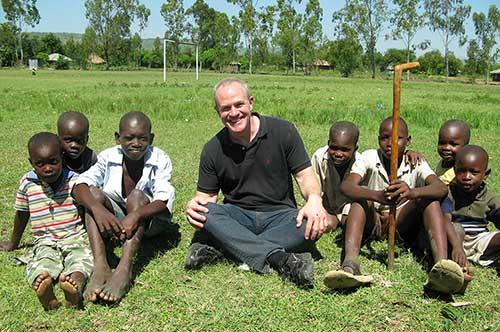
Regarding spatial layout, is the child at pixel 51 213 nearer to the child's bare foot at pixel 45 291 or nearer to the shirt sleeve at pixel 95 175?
the shirt sleeve at pixel 95 175

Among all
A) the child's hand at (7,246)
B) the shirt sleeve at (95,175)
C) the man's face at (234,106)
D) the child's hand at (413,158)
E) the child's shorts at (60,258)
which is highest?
the man's face at (234,106)

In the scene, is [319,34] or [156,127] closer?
[156,127]

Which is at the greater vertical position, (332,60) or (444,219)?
(332,60)

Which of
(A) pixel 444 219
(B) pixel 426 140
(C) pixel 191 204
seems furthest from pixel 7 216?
(B) pixel 426 140

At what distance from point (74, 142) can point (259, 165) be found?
157 cm

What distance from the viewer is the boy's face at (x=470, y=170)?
3.71 meters

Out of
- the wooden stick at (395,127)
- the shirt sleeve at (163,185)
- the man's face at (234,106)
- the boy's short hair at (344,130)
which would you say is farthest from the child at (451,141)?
the shirt sleeve at (163,185)

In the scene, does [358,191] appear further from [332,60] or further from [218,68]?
[218,68]

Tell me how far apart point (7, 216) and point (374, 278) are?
11.4 ft

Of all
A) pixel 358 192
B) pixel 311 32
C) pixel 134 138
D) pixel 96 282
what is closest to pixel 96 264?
pixel 96 282

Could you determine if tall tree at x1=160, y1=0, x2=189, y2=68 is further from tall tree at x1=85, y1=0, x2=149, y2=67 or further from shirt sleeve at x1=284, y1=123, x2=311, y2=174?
shirt sleeve at x1=284, y1=123, x2=311, y2=174

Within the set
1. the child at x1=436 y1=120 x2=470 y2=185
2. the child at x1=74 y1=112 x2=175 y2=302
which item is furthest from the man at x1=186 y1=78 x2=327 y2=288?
the child at x1=436 y1=120 x2=470 y2=185

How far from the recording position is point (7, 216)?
491cm

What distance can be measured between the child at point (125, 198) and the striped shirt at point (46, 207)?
23 cm
